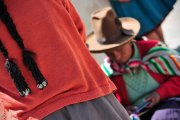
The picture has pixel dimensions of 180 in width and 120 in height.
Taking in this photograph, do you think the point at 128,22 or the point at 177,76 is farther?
the point at 128,22

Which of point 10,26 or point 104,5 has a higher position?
point 10,26

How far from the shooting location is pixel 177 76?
8.25ft

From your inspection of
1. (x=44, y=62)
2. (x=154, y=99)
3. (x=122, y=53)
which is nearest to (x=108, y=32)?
(x=122, y=53)

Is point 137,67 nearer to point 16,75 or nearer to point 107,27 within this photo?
point 107,27

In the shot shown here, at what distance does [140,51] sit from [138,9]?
1.09m

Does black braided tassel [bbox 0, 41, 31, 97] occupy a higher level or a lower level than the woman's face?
higher

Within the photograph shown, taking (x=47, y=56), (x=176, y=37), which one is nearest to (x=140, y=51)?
(x=47, y=56)

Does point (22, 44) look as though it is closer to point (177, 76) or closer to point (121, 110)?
point (121, 110)

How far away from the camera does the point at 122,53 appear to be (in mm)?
2541

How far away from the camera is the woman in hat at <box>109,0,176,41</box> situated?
3.57 meters

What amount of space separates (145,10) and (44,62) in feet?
7.72

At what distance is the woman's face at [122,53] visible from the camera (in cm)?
253

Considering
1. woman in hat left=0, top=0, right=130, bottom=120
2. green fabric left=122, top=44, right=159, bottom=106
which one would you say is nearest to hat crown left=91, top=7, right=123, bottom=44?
green fabric left=122, top=44, right=159, bottom=106

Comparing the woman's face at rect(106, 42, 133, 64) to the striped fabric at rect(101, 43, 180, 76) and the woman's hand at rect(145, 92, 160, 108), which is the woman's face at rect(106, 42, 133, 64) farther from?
the woman's hand at rect(145, 92, 160, 108)
